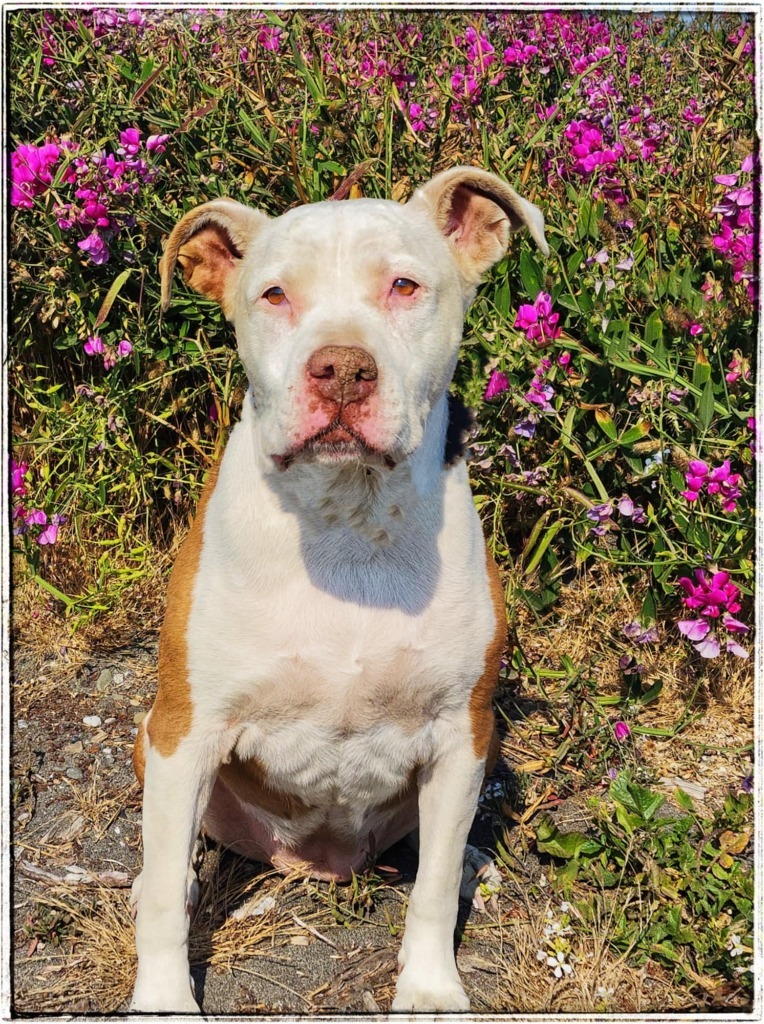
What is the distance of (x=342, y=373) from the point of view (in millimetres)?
2248

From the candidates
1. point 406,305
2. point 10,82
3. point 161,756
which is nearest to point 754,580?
point 406,305

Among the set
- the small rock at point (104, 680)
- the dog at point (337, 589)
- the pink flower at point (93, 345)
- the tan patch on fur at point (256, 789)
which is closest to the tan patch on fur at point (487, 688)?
the dog at point (337, 589)

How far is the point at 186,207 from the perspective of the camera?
4195mm

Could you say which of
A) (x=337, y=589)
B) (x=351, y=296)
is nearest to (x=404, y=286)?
(x=351, y=296)

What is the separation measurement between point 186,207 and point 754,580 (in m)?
2.55

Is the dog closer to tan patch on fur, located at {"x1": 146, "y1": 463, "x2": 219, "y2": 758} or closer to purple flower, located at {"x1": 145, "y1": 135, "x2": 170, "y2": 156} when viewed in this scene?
tan patch on fur, located at {"x1": 146, "y1": 463, "x2": 219, "y2": 758}

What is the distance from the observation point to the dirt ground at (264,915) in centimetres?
280

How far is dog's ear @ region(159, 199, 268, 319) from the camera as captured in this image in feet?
9.08

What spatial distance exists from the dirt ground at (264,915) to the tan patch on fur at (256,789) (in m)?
0.32

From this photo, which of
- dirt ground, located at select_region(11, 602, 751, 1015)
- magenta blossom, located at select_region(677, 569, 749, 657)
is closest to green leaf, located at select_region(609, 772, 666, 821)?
dirt ground, located at select_region(11, 602, 751, 1015)

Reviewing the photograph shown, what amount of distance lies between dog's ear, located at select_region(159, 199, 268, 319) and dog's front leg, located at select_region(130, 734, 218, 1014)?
3.83ft

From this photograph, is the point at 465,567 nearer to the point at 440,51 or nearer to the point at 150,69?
the point at 150,69

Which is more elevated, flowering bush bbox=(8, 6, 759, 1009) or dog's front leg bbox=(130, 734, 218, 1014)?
flowering bush bbox=(8, 6, 759, 1009)

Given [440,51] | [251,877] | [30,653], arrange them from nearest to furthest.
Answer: [251,877] < [30,653] < [440,51]
